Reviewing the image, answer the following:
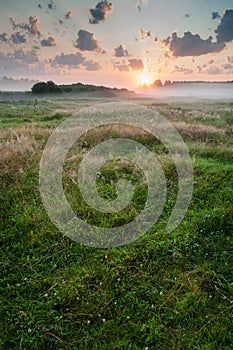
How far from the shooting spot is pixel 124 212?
192 inches

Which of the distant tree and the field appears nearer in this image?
the field

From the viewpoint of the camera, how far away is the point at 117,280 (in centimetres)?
351

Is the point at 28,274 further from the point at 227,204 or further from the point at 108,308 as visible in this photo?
the point at 227,204

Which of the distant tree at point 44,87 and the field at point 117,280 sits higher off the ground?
the distant tree at point 44,87

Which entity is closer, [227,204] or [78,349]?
[78,349]

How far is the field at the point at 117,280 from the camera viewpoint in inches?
112

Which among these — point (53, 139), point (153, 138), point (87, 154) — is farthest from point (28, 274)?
point (153, 138)

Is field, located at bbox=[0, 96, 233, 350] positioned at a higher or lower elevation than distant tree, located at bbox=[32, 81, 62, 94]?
lower

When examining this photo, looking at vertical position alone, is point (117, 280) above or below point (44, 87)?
below

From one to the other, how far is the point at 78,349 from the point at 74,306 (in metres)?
0.52

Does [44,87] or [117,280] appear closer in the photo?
[117,280]

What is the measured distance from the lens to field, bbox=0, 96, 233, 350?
286cm

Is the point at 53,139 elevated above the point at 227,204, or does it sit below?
above

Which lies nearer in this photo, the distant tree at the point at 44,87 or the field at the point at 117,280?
the field at the point at 117,280
